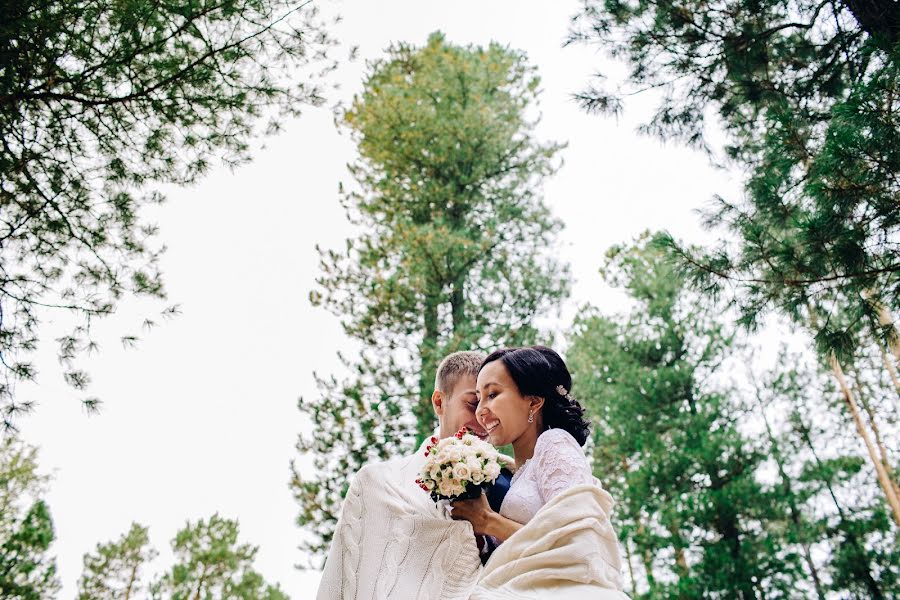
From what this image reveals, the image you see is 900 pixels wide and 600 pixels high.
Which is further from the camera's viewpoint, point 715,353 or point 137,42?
point 715,353

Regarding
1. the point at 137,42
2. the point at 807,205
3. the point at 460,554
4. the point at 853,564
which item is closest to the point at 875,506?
the point at 853,564

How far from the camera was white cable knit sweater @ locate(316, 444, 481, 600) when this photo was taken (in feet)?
6.60

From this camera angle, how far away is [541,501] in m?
2.18

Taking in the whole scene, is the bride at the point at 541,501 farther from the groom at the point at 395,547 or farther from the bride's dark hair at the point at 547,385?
the groom at the point at 395,547

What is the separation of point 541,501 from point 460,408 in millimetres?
839

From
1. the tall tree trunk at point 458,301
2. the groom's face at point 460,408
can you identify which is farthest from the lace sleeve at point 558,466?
the tall tree trunk at point 458,301

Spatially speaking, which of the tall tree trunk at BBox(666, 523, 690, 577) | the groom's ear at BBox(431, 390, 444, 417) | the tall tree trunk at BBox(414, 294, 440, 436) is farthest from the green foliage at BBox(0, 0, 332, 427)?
the tall tree trunk at BBox(666, 523, 690, 577)

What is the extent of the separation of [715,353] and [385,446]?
7.87 meters

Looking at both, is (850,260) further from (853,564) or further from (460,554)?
(853,564)

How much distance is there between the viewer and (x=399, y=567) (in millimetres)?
2070

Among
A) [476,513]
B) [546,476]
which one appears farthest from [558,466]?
[476,513]

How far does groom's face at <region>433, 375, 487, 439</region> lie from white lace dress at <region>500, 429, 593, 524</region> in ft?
1.80

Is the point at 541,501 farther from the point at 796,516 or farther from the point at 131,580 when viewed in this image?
the point at 131,580

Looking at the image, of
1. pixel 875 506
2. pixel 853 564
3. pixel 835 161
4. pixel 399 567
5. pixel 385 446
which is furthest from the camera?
pixel 875 506
